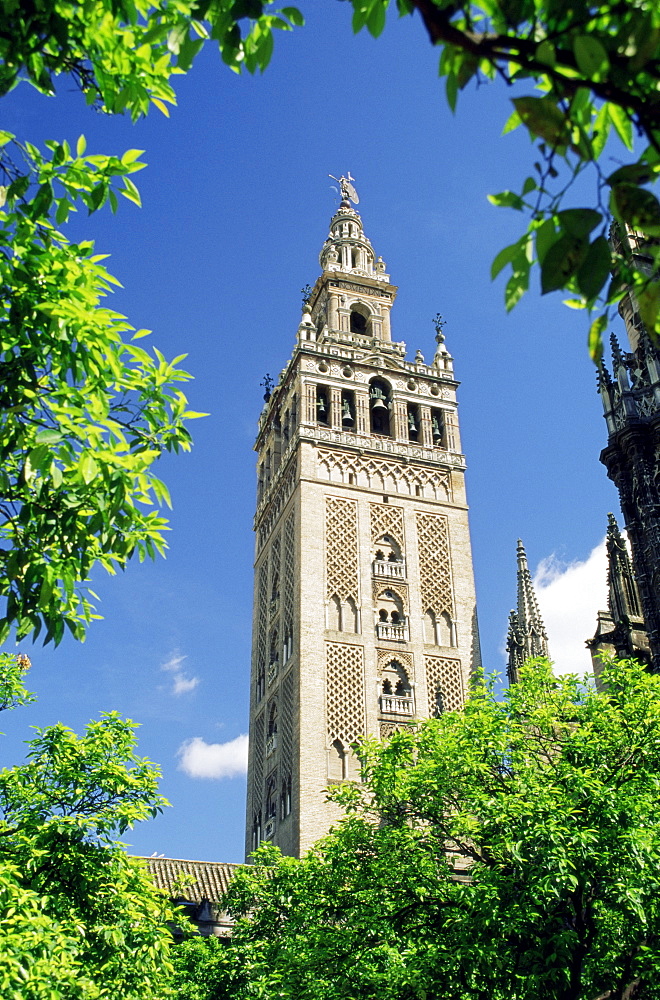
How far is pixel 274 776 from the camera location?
36438mm

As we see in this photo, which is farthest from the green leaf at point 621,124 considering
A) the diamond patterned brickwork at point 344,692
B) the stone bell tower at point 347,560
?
the diamond patterned brickwork at point 344,692

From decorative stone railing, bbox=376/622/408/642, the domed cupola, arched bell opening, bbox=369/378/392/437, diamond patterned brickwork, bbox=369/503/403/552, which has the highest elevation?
the domed cupola

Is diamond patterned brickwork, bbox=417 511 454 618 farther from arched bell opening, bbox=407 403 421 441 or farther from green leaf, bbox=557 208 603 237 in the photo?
green leaf, bbox=557 208 603 237

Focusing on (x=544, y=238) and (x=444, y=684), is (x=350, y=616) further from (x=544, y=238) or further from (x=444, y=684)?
(x=544, y=238)

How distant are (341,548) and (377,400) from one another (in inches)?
310

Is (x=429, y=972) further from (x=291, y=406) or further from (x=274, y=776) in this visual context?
(x=291, y=406)

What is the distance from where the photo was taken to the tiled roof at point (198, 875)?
33125 millimetres

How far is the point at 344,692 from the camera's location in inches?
1395

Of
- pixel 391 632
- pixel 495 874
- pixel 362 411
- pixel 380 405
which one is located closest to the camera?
pixel 495 874

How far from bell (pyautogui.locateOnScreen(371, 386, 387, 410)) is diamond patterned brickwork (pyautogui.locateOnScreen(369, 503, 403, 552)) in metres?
5.09

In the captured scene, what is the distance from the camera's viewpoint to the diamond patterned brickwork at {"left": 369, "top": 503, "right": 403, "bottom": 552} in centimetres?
3956

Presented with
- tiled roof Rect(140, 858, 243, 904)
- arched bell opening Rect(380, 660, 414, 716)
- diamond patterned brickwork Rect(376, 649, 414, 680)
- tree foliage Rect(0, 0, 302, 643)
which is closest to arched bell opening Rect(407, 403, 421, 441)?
diamond patterned brickwork Rect(376, 649, 414, 680)

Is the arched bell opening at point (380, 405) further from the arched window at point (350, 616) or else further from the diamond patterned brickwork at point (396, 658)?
the diamond patterned brickwork at point (396, 658)

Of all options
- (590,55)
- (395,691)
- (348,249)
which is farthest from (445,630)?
(590,55)
